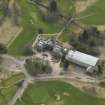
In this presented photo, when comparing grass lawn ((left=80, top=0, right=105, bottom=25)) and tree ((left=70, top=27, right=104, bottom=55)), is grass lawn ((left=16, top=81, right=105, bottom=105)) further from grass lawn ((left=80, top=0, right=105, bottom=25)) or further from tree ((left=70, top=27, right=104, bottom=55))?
grass lawn ((left=80, top=0, right=105, bottom=25))

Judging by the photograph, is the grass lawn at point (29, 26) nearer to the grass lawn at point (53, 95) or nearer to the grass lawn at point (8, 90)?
the grass lawn at point (8, 90)

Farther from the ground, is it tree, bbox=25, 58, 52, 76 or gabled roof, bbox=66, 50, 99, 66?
gabled roof, bbox=66, 50, 99, 66

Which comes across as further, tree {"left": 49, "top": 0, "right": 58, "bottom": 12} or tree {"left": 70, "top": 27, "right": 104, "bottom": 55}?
tree {"left": 49, "top": 0, "right": 58, "bottom": 12}

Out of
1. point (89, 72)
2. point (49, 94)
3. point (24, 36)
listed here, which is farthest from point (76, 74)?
point (24, 36)

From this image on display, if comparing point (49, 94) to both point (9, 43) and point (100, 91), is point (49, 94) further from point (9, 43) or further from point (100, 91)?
point (9, 43)

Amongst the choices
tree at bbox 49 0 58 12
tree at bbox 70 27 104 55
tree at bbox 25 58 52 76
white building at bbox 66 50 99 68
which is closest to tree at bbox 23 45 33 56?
tree at bbox 25 58 52 76

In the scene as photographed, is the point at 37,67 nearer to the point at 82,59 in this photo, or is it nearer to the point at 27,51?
the point at 27,51
